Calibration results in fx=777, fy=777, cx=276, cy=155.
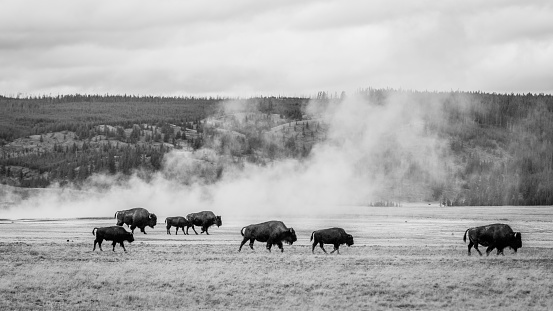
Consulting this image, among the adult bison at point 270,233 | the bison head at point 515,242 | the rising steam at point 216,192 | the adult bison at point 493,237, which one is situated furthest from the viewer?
the rising steam at point 216,192

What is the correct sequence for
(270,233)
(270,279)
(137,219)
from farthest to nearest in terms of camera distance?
1. (137,219)
2. (270,233)
3. (270,279)

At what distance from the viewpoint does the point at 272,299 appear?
1021 inches

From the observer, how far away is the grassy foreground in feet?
82.8

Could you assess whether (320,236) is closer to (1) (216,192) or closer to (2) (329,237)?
(2) (329,237)

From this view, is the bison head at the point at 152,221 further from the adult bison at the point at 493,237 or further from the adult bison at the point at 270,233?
the adult bison at the point at 493,237

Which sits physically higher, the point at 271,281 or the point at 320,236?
the point at 320,236

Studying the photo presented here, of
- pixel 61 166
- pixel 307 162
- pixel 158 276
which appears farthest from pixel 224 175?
pixel 158 276

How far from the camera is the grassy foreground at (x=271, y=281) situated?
25.2 metres

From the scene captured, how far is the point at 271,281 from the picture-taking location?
28.8 meters

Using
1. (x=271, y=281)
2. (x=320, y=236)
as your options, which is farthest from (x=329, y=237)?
(x=271, y=281)

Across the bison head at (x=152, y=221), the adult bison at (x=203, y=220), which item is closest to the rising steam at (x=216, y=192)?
the bison head at (x=152, y=221)

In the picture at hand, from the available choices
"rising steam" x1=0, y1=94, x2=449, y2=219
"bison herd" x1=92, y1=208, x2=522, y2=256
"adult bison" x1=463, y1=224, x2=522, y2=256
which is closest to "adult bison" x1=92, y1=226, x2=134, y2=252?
"bison herd" x1=92, y1=208, x2=522, y2=256

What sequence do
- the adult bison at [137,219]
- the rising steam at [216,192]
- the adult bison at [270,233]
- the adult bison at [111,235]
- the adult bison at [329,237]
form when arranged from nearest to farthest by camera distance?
the adult bison at [329,237], the adult bison at [111,235], the adult bison at [270,233], the adult bison at [137,219], the rising steam at [216,192]

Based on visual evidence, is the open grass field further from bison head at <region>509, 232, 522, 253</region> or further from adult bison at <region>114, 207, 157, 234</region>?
adult bison at <region>114, 207, 157, 234</region>
